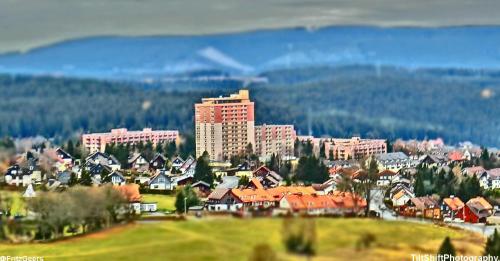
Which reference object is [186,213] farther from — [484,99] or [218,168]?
[484,99]

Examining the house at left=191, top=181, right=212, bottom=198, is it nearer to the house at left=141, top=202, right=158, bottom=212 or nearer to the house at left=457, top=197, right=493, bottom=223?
the house at left=141, top=202, right=158, bottom=212

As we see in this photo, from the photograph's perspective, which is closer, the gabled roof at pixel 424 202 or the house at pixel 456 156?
the gabled roof at pixel 424 202

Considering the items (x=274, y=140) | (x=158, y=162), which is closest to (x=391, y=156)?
(x=274, y=140)

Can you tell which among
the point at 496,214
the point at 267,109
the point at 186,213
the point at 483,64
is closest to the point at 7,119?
the point at 186,213

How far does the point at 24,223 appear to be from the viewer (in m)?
13.1

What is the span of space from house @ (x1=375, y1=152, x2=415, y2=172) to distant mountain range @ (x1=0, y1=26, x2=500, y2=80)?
1.87 m

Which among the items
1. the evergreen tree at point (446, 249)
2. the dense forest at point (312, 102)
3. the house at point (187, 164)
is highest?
the dense forest at point (312, 102)

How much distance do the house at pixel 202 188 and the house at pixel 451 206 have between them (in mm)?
2569

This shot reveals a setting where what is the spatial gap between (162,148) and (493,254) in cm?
522

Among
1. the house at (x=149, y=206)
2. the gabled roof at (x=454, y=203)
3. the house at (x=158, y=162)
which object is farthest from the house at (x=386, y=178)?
the house at (x=158, y=162)

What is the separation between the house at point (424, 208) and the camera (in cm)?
1370

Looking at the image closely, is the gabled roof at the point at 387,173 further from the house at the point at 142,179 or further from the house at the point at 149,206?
the house at the point at 149,206

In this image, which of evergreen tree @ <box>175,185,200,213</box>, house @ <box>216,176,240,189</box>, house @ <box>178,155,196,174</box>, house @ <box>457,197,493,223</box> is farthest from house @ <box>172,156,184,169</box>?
house @ <box>457,197,493,223</box>

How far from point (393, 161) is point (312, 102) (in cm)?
218
